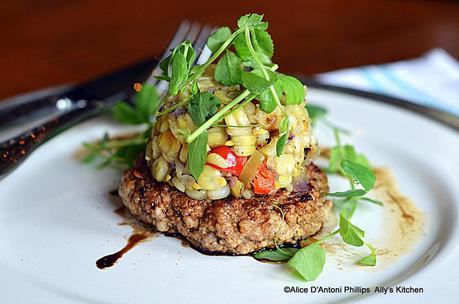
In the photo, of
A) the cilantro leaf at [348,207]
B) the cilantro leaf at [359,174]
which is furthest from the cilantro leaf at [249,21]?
the cilantro leaf at [348,207]

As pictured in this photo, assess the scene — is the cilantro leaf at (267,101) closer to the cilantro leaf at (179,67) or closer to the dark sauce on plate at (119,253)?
the cilantro leaf at (179,67)

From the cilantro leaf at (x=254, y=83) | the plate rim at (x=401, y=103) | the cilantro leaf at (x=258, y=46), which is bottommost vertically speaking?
the plate rim at (x=401, y=103)

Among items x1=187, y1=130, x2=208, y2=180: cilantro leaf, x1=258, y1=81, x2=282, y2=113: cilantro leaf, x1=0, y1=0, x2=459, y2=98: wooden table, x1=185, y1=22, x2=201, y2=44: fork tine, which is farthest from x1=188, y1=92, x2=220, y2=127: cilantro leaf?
x1=0, y1=0, x2=459, y2=98: wooden table

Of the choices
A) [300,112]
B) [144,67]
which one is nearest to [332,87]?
[144,67]

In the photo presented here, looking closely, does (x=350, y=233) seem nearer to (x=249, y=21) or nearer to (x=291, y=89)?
(x=291, y=89)

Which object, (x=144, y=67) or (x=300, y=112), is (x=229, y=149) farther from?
(x=144, y=67)
